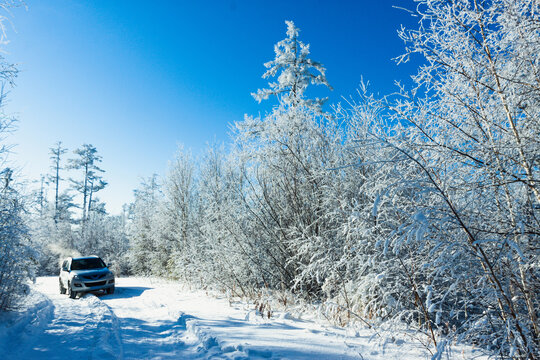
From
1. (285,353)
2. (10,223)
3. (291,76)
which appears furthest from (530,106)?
(291,76)

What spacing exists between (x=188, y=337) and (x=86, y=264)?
9.93 meters

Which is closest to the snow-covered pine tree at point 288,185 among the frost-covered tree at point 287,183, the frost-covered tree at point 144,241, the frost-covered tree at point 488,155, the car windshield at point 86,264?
the frost-covered tree at point 287,183

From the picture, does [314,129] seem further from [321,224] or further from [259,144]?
[321,224]

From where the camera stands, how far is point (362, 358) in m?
3.51

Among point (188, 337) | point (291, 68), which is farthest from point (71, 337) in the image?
point (291, 68)

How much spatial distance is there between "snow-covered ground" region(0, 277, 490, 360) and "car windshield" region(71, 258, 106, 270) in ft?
15.2

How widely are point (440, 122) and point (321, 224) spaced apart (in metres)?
4.09

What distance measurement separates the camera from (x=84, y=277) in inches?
448

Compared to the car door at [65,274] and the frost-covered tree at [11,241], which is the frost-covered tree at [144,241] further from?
the frost-covered tree at [11,241]

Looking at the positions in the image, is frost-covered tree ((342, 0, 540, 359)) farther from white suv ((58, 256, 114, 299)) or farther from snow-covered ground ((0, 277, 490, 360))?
white suv ((58, 256, 114, 299))

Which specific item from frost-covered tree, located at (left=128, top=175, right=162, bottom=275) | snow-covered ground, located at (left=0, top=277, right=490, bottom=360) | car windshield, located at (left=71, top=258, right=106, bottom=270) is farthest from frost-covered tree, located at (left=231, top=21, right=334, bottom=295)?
frost-covered tree, located at (left=128, top=175, right=162, bottom=275)

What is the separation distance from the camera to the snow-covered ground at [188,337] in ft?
12.9

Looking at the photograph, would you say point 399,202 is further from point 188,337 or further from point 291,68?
point 291,68

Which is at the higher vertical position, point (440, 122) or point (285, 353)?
point (440, 122)
